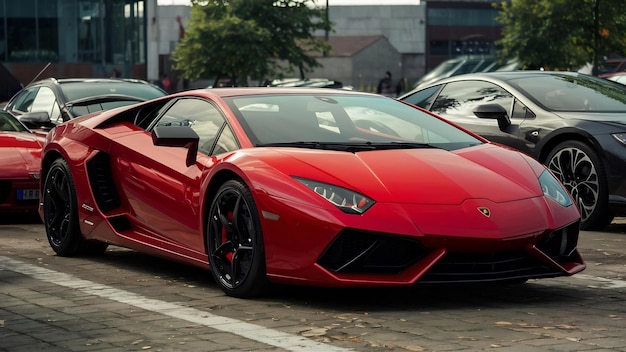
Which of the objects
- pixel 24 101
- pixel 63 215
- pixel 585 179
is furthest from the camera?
pixel 24 101

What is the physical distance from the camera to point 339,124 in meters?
7.59

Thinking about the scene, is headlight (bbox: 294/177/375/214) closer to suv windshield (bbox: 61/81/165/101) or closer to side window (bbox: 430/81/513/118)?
side window (bbox: 430/81/513/118)

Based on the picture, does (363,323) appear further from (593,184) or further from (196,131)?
(593,184)

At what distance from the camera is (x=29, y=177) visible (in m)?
12.1

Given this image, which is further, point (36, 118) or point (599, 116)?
point (36, 118)

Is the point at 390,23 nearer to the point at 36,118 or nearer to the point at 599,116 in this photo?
the point at 36,118

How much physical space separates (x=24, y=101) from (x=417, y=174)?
1031cm

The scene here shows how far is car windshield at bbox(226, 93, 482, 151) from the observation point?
287 inches

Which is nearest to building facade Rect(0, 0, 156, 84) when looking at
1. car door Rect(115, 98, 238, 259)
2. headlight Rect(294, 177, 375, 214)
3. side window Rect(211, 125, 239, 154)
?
car door Rect(115, 98, 238, 259)

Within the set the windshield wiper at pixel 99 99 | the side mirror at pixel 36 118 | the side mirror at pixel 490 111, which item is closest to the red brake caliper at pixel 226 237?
the side mirror at pixel 490 111

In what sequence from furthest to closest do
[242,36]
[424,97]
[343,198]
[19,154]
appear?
[242,36] → [424,97] → [19,154] → [343,198]

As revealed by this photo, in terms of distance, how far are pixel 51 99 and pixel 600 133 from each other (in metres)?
6.97

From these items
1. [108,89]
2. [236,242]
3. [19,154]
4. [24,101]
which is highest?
[108,89]

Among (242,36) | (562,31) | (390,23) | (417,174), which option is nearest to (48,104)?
(417,174)
